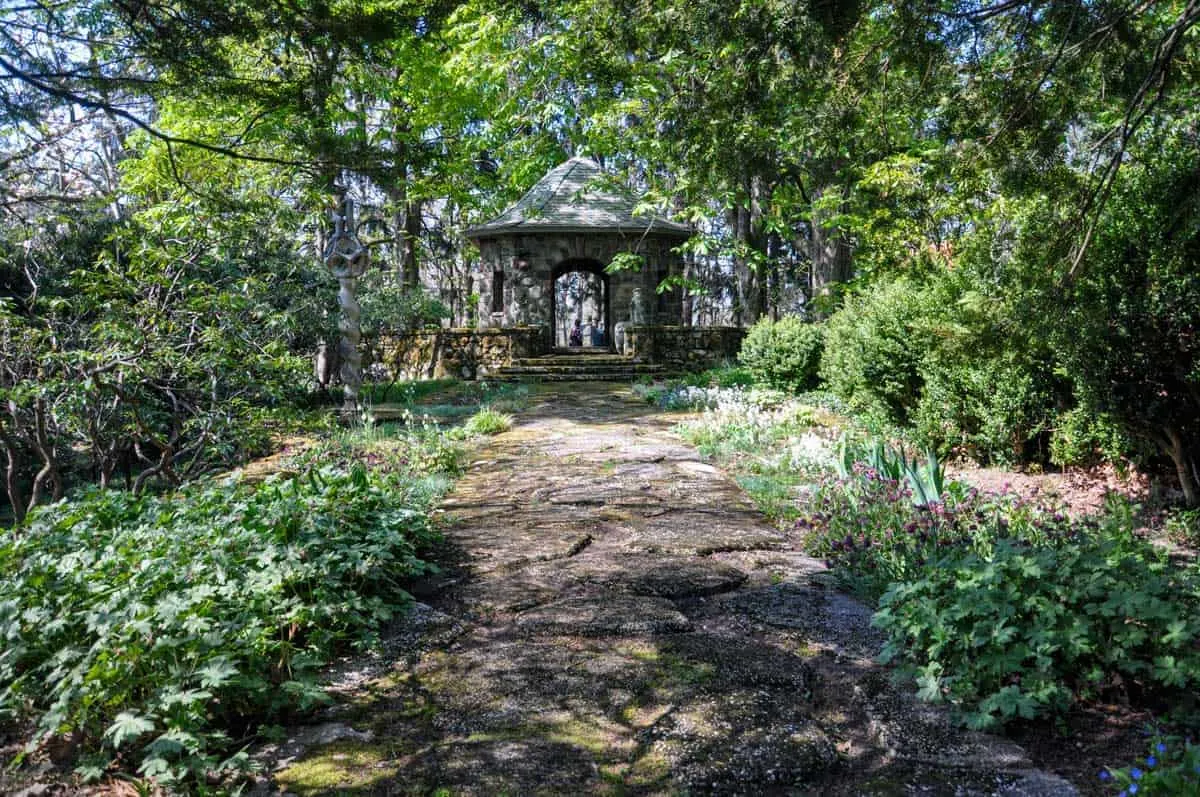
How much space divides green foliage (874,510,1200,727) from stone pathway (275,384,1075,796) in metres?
0.15

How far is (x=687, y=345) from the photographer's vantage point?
17547 millimetres

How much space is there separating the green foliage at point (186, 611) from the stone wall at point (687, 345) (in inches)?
533

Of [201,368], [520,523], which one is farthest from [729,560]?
[201,368]

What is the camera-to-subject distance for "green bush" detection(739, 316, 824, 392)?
480 inches

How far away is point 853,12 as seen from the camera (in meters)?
4.73

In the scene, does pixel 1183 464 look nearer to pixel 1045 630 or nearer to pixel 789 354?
pixel 1045 630

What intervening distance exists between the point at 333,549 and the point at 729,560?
78.2 inches

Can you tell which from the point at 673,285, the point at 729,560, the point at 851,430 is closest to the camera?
the point at 729,560

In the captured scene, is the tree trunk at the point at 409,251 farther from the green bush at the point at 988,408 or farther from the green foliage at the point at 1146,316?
the green foliage at the point at 1146,316

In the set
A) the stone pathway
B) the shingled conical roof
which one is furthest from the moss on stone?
the shingled conical roof

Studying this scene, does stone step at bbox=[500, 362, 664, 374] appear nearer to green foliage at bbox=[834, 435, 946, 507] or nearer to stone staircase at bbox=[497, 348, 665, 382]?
stone staircase at bbox=[497, 348, 665, 382]

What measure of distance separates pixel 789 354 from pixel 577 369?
18.5 ft

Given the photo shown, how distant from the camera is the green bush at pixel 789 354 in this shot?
40.0 ft

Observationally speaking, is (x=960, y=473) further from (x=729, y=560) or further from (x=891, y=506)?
(x=729, y=560)
